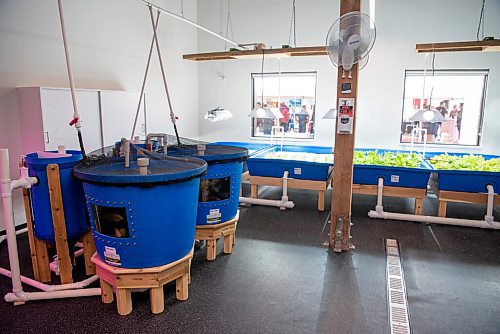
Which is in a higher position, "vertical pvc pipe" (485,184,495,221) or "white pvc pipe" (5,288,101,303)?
"vertical pvc pipe" (485,184,495,221)

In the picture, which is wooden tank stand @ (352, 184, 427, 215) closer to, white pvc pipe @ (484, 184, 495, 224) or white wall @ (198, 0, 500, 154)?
white pvc pipe @ (484, 184, 495, 224)

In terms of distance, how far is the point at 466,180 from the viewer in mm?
4691

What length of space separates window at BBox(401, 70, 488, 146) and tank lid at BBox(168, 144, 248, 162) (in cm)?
443

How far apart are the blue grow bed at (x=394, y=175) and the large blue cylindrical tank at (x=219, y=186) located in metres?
2.17

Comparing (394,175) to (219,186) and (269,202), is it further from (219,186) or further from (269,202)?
(219,186)

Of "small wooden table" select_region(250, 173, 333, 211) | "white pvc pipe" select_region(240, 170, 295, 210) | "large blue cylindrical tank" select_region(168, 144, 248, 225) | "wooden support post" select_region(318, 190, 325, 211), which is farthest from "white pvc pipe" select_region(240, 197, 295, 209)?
"large blue cylindrical tank" select_region(168, 144, 248, 225)

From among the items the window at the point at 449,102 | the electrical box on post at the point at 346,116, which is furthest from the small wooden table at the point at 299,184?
the window at the point at 449,102

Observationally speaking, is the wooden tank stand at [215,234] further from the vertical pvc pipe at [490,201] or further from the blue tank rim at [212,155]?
the vertical pvc pipe at [490,201]

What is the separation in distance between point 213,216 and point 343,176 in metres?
1.40

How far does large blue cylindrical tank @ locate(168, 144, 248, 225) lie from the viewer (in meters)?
3.40

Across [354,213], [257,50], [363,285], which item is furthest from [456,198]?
[257,50]

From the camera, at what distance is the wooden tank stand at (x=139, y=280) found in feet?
8.48

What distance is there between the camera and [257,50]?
529 centimetres

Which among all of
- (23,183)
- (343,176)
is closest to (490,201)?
(343,176)
